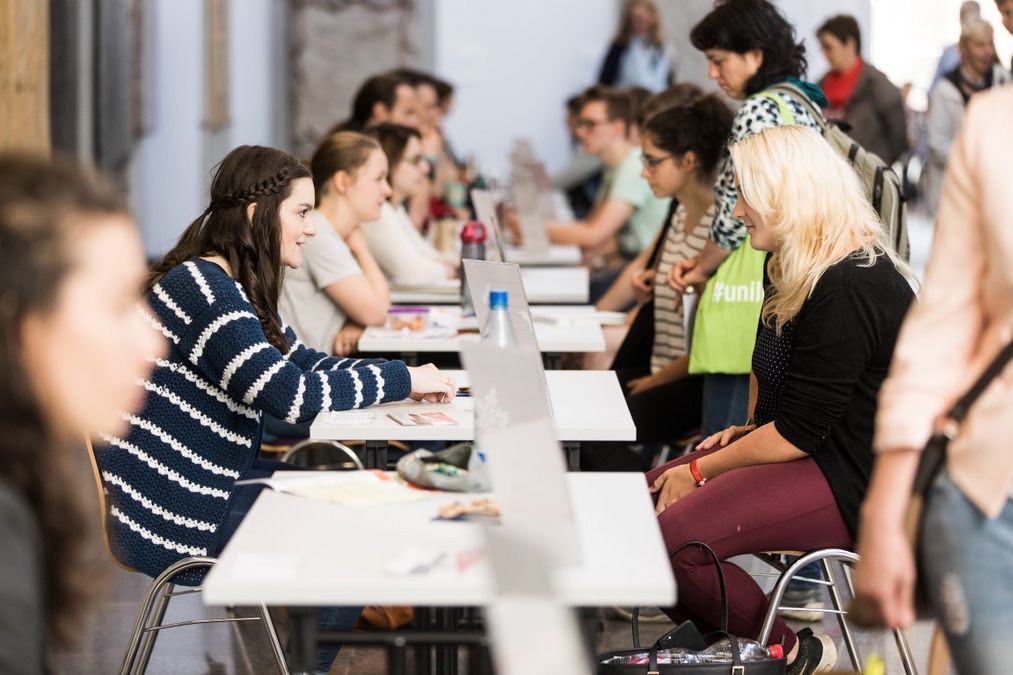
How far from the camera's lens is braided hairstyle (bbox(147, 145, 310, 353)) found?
8.92 ft

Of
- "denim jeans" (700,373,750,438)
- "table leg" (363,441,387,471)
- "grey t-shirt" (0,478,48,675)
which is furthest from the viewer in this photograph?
"denim jeans" (700,373,750,438)

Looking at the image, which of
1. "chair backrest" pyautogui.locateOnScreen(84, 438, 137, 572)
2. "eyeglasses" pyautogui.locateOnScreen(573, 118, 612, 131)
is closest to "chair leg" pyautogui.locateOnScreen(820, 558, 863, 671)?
"chair backrest" pyautogui.locateOnScreen(84, 438, 137, 572)

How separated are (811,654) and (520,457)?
3.38ft

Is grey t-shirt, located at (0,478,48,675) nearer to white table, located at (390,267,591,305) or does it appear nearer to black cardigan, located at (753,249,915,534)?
black cardigan, located at (753,249,915,534)

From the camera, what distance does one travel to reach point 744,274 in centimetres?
341

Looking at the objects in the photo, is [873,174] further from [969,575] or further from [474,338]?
[969,575]

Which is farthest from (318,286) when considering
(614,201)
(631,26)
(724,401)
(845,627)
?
(631,26)

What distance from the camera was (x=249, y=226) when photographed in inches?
108

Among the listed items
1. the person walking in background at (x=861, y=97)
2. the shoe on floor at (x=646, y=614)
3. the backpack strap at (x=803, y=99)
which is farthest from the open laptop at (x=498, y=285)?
the person walking in background at (x=861, y=97)

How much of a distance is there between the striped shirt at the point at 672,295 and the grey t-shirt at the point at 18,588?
2666mm

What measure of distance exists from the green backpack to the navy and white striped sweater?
5.15 ft

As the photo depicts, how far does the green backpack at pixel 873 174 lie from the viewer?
11.4 feet

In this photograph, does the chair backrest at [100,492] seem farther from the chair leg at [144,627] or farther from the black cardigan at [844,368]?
the black cardigan at [844,368]

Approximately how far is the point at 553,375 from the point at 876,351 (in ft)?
2.77
